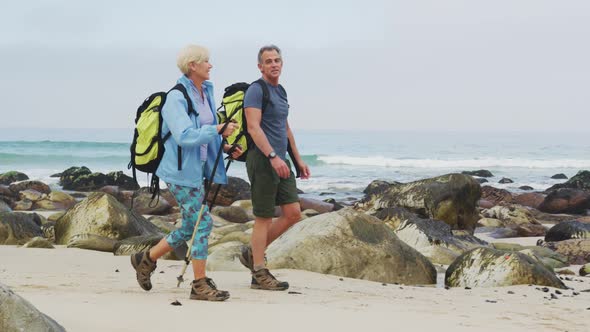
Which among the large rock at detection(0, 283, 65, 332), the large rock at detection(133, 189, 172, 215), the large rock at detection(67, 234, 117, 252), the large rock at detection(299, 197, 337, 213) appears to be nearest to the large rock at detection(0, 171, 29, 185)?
the large rock at detection(133, 189, 172, 215)

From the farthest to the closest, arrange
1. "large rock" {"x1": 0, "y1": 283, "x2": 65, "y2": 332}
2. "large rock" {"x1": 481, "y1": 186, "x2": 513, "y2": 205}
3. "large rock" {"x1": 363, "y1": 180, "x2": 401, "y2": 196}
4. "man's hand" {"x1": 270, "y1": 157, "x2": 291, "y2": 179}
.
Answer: "large rock" {"x1": 481, "y1": 186, "x2": 513, "y2": 205} < "large rock" {"x1": 363, "y1": 180, "x2": 401, "y2": 196} < "man's hand" {"x1": 270, "y1": 157, "x2": 291, "y2": 179} < "large rock" {"x1": 0, "y1": 283, "x2": 65, "y2": 332}

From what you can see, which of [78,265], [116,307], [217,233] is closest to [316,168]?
[217,233]

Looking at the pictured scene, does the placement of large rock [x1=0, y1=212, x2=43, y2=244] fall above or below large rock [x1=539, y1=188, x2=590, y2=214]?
above

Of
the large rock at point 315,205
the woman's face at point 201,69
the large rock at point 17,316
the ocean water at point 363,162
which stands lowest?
the ocean water at point 363,162

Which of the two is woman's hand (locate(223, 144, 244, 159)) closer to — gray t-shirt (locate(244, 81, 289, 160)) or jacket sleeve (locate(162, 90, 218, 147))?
gray t-shirt (locate(244, 81, 289, 160))

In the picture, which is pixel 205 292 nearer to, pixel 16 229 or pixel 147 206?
pixel 16 229

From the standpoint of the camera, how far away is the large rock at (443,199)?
1443cm

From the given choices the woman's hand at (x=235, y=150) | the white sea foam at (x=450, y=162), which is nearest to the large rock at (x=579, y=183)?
the white sea foam at (x=450, y=162)

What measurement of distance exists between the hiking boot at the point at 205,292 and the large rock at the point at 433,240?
451cm

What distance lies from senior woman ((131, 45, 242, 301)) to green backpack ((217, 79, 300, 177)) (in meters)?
0.41

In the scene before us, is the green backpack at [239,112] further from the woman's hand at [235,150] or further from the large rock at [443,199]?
the large rock at [443,199]

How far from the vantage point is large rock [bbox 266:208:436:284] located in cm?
792

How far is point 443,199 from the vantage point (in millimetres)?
14500

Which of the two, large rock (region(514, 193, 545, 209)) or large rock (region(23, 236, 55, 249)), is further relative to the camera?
large rock (region(514, 193, 545, 209))
